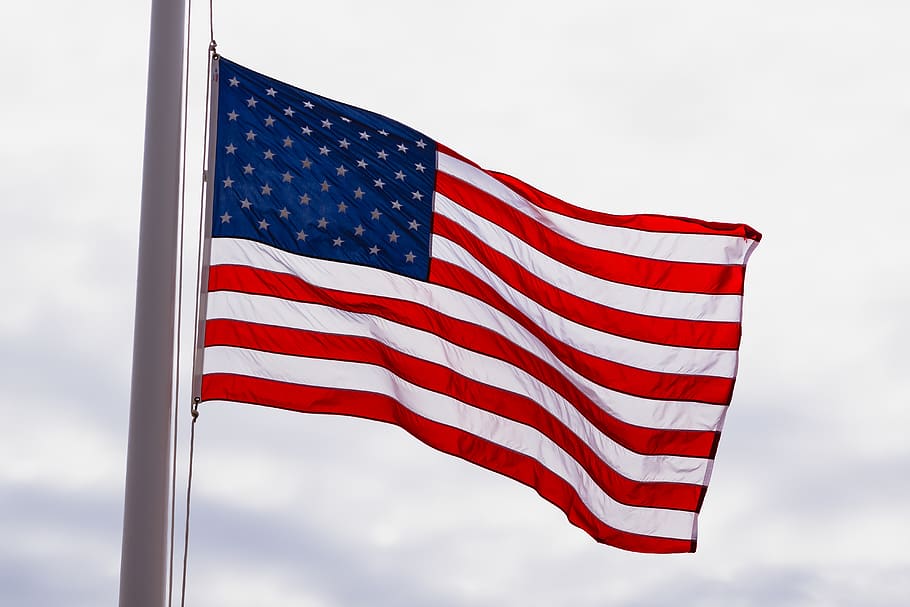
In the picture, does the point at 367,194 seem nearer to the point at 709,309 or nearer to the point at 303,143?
the point at 303,143

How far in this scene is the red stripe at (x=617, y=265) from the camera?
37.1ft

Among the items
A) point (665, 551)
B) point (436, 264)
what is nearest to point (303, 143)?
point (436, 264)

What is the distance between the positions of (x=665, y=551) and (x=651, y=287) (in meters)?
2.48

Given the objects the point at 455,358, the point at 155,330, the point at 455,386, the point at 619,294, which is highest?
the point at 619,294

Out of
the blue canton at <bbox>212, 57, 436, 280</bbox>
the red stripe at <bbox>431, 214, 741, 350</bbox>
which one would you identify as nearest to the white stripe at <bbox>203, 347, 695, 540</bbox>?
the blue canton at <bbox>212, 57, 436, 280</bbox>

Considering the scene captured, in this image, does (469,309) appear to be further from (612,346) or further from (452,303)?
(612,346)

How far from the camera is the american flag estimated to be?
9.88m

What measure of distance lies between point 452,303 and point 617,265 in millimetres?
1833

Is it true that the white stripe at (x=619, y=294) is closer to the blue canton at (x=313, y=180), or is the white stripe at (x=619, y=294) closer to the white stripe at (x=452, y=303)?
the white stripe at (x=452, y=303)

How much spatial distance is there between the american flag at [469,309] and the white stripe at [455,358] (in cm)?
2

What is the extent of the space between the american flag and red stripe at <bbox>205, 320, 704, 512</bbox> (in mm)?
14

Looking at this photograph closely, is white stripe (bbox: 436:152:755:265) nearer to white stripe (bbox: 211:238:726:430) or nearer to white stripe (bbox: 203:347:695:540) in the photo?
white stripe (bbox: 211:238:726:430)

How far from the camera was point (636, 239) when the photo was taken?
11688mm

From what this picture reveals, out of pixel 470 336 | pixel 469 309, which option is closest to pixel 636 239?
pixel 469 309
